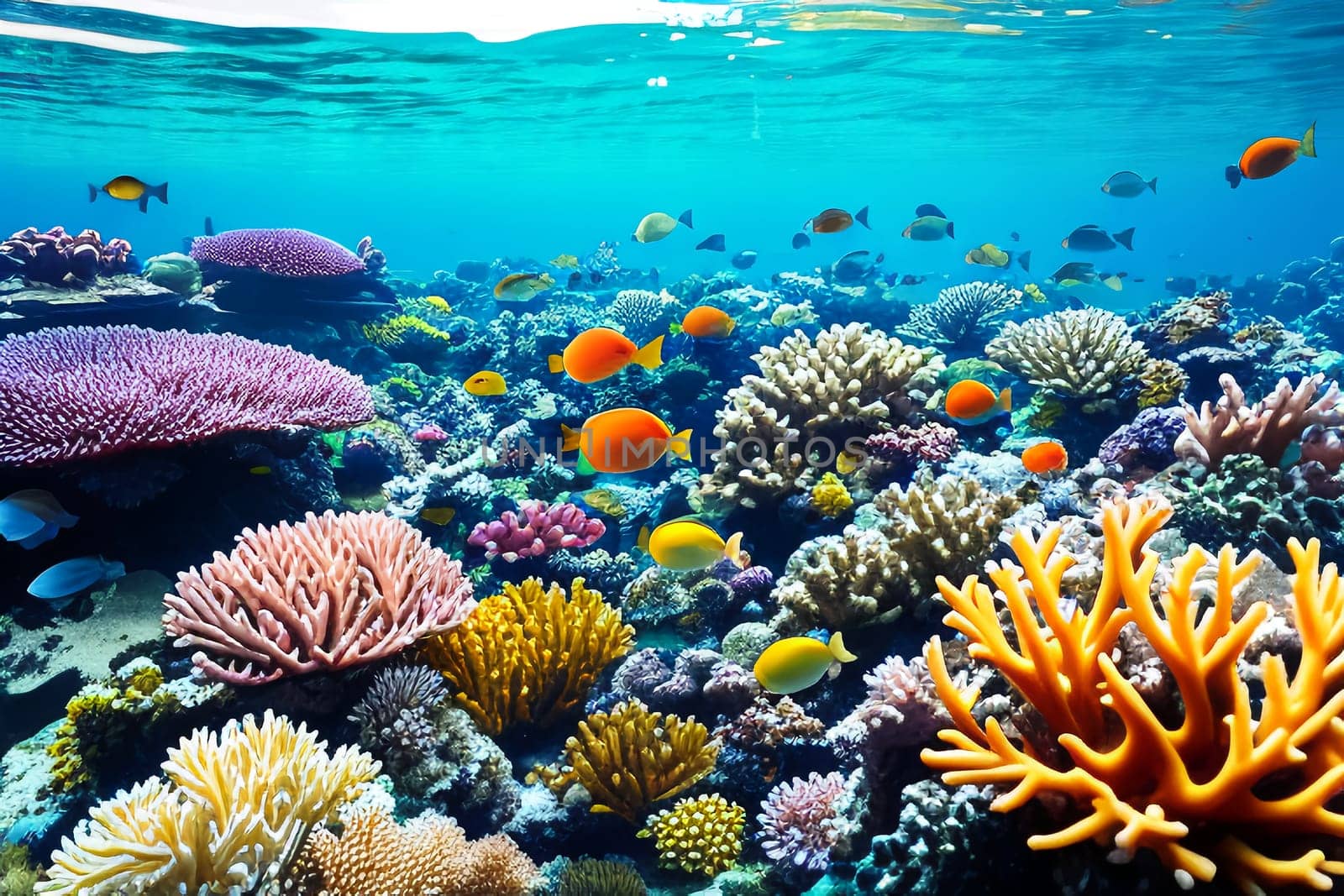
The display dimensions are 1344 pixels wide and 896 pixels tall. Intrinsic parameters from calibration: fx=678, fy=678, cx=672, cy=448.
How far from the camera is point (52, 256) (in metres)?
9.59

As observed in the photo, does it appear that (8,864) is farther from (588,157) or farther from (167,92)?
(588,157)

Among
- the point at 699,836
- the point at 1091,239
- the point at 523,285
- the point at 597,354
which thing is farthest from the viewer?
the point at 1091,239

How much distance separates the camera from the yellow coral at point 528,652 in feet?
13.3

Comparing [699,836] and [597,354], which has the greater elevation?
[597,354]

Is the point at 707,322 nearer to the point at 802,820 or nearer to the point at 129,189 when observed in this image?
the point at 802,820

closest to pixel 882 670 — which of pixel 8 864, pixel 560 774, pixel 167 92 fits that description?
pixel 560 774

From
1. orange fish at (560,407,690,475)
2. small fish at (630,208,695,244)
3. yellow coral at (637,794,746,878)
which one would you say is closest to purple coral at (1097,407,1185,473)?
orange fish at (560,407,690,475)

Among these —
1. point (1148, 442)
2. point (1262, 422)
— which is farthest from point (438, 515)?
point (1262, 422)

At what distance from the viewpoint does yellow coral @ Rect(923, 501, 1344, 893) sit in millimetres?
1579

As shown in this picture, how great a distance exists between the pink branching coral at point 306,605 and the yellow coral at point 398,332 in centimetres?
888

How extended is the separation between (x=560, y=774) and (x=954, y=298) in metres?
11.6

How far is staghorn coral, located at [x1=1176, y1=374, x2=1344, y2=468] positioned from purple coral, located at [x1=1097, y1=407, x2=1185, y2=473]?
0.51 metres

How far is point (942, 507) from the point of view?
420 centimetres

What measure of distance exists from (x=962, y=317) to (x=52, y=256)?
14346 mm
